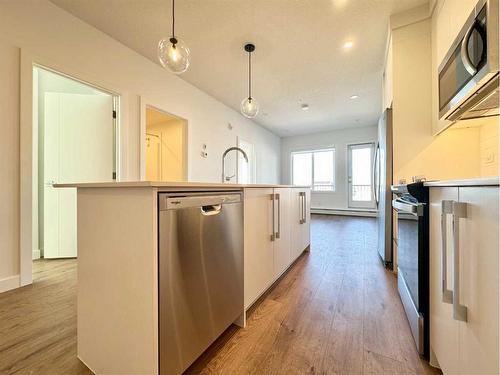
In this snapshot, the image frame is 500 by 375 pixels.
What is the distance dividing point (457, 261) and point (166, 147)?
160 inches

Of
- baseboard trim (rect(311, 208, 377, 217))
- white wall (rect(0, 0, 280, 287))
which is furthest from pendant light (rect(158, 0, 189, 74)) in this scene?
baseboard trim (rect(311, 208, 377, 217))

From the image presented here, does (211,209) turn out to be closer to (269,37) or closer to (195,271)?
(195,271)

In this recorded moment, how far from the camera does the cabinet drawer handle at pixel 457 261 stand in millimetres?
708

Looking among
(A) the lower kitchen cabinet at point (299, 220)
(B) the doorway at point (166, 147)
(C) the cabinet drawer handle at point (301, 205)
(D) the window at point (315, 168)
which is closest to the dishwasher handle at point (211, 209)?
(A) the lower kitchen cabinet at point (299, 220)

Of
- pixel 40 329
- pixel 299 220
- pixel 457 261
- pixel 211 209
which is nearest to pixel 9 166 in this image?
pixel 40 329

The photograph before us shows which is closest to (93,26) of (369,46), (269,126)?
(369,46)

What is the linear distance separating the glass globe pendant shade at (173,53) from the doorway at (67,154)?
137cm

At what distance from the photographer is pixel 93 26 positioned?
2.39 metres

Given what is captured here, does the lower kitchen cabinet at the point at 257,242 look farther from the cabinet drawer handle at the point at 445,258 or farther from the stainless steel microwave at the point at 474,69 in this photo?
the stainless steel microwave at the point at 474,69

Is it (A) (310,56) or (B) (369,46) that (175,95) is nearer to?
(A) (310,56)

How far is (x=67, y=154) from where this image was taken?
2.76 meters

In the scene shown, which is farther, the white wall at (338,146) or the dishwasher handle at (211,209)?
the white wall at (338,146)

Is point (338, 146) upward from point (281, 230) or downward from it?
upward

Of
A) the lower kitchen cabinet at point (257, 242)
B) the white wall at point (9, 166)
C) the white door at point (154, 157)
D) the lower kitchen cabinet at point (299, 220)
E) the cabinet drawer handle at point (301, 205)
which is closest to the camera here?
the lower kitchen cabinet at point (257, 242)
